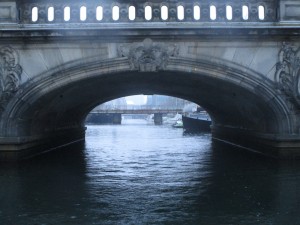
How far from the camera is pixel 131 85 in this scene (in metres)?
19.6

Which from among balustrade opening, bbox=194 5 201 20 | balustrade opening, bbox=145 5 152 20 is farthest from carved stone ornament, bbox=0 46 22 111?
balustrade opening, bbox=194 5 201 20

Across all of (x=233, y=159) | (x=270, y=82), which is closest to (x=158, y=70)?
(x=270, y=82)

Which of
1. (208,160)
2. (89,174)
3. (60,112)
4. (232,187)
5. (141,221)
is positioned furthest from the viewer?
(60,112)

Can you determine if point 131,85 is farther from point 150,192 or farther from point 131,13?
point 150,192

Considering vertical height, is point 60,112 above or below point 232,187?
above

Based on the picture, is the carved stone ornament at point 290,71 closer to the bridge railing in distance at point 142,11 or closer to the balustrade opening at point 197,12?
the bridge railing in distance at point 142,11

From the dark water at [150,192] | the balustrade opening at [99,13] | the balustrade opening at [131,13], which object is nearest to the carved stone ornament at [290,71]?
the dark water at [150,192]

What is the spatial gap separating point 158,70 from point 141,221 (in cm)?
704

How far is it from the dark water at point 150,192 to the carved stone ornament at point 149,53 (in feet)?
11.5

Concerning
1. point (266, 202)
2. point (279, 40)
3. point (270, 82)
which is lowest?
point (266, 202)

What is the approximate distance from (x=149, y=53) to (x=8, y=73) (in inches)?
179

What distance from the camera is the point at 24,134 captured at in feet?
51.7

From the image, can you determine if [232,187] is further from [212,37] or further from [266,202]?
[212,37]

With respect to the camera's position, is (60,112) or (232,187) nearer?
(232,187)
